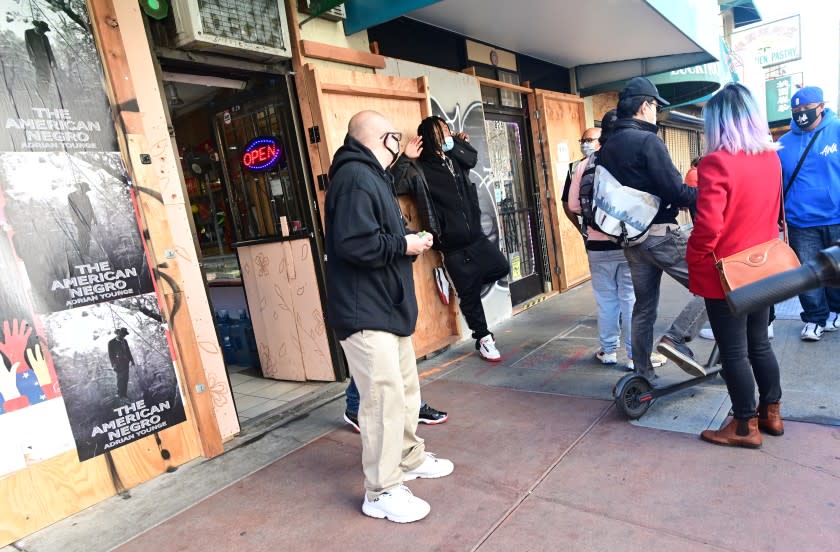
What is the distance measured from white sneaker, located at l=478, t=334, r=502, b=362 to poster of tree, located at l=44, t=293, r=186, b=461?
101 inches

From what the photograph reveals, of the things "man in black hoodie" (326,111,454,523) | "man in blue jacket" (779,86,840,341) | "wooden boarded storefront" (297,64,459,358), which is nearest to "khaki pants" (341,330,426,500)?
"man in black hoodie" (326,111,454,523)

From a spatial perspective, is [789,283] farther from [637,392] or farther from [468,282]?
[468,282]

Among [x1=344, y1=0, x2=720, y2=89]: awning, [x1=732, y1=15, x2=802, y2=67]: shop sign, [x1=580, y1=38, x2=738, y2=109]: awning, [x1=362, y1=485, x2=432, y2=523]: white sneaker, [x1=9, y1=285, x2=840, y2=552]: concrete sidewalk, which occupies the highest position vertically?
[x1=732, y1=15, x2=802, y2=67]: shop sign

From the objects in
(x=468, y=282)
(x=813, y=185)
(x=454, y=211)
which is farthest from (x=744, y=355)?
(x=454, y=211)

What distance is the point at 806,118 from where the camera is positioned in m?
3.78

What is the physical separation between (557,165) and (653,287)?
425 cm

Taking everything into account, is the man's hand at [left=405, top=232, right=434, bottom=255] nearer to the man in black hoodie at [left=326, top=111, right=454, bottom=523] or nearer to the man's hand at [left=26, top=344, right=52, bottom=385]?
the man in black hoodie at [left=326, top=111, right=454, bottom=523]

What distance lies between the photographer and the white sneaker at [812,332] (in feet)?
12.9

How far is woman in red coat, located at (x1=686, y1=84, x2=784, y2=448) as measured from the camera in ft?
8.05

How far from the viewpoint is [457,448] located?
3.03 metres

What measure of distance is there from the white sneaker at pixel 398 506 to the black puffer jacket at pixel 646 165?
2163 mm

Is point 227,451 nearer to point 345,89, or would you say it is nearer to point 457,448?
point 457,448

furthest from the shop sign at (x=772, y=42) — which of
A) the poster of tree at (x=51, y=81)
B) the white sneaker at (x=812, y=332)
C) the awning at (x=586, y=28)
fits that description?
the poster of tree at (x=51, y=81)

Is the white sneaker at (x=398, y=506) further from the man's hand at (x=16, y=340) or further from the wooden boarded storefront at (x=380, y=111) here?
the wooden boarded storefront at (x=380, y=111)
